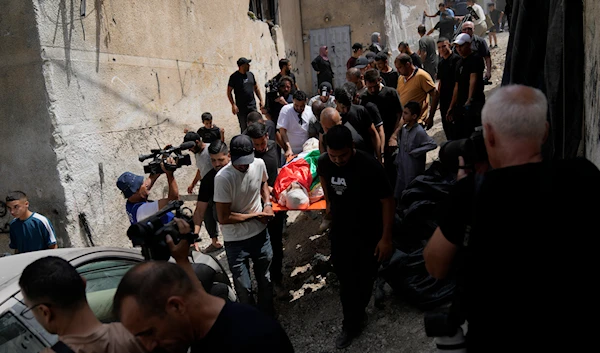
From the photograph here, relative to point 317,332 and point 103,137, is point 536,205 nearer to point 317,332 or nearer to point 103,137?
point 317,332

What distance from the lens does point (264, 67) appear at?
1266 cm

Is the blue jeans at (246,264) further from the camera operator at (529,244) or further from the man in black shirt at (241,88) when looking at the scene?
the man in black shirt at (241,88)

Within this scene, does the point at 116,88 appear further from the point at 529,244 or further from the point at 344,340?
the point at 529,244

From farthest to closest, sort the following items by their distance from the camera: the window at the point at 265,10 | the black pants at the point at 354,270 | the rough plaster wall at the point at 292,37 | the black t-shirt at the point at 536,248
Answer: the rough plaster wall at the point at 292,37 < the window at the point at 265,10 < the black pants at the point at 354,270 < the black t-shirt at the point at 536,248

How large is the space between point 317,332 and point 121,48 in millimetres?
4731

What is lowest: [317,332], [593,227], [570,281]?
[317,332]

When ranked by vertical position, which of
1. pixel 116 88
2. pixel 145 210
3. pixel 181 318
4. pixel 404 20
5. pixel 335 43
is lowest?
pixel 145 210

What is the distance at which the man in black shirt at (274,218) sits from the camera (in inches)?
205

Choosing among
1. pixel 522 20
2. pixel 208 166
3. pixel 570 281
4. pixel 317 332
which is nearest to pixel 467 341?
pixel 570 281

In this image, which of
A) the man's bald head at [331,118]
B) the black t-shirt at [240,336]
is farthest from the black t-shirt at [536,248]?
the man's bald head at [331,118]

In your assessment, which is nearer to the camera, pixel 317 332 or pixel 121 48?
pixel 317 332

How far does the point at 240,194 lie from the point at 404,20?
42.7ft

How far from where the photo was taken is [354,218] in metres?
4.07

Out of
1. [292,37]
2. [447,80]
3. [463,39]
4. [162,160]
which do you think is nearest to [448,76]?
[447,80]
